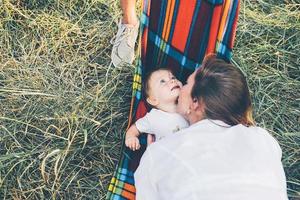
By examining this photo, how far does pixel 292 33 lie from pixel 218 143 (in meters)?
1.30

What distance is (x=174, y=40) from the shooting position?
222cm

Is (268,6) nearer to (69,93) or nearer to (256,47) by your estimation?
(256,47)

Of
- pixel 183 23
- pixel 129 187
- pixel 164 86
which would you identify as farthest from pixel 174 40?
pixel 129 187

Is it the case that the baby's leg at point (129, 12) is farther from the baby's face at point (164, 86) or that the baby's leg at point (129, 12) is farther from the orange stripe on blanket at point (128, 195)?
the orange stripe on blanket at point (128, 195)

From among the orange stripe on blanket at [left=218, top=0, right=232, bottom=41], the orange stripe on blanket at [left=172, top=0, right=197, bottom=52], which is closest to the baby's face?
the orange stripe on blanket at [left=172, top=0, right=197, bottom=52]

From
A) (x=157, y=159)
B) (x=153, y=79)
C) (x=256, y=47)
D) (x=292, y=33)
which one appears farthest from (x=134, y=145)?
(x=292, y=33)

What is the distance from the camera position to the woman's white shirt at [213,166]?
152cm

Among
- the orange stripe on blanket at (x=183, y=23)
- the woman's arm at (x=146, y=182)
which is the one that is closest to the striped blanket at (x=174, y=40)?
the orange stripe on blanket at (x=183, y=23)

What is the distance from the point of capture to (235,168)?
154cm

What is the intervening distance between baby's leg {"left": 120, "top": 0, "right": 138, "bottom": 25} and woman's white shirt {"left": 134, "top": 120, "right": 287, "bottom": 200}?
0.91 metres

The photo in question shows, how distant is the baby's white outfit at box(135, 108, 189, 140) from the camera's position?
2066mm

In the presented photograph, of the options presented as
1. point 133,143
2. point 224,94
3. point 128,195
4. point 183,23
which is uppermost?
point 183,23

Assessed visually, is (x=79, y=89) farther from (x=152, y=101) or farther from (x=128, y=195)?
(x=128, y=195)

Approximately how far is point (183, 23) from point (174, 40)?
0.29 feet
